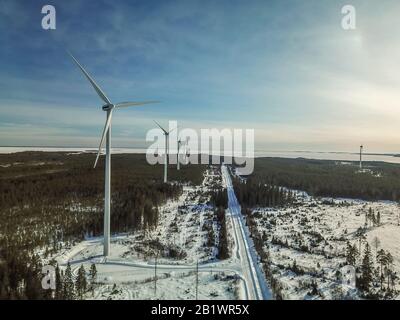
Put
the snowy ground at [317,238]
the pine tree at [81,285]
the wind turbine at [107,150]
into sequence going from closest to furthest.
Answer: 1. the pine tree at [81,285]
2. the snowy ground at [317,238]
3. the wind turbine at [107,150]

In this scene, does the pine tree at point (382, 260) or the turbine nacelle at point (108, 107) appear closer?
the pine tree at point (382, 260)

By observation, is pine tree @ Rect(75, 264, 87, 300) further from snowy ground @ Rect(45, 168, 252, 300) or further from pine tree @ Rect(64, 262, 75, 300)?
snowy ground @ Rect(45, 168, 252, 300)

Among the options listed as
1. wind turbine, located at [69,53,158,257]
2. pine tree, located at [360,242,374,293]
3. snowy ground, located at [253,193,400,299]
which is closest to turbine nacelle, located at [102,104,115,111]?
wind turbine, located at [69,53,158,257]

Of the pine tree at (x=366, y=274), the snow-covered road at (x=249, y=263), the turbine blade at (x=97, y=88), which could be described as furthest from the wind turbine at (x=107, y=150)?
the pine tree at (x=366, y=274)

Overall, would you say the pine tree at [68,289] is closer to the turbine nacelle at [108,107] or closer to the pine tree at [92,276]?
the pine tree at [92,276]

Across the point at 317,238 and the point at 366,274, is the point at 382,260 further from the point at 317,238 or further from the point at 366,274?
the point at 317,238

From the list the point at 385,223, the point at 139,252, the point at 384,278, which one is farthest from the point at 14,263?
the point at 385,223

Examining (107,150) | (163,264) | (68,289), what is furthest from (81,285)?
(107,150)

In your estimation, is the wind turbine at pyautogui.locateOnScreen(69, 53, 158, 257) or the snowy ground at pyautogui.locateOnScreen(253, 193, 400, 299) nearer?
the snowy ground at pyautogui.locateOnScreen(253, 193, 400, 299)
